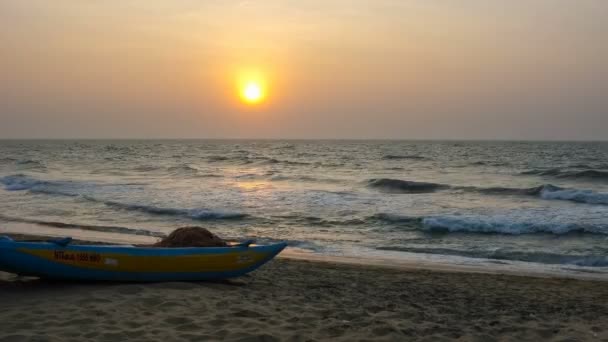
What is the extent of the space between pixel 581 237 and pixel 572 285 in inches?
225

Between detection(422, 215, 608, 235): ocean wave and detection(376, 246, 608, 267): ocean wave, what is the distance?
8.55ft

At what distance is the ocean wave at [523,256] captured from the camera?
11609 millimetres

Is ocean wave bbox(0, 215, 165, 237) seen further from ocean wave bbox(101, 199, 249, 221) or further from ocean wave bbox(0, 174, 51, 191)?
ocean wave bbox(0, 174, 51, 191)

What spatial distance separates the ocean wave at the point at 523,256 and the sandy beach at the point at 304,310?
110 inches

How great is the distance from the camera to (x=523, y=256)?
12148 millimetres

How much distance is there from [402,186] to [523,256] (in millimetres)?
17876

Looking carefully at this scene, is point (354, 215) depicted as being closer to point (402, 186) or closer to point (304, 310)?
point (304, 310)

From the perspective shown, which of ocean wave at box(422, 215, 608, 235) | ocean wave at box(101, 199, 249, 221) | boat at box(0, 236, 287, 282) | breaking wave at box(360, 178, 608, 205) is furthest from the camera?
breaking wave at box(360, 178, 608, 205)

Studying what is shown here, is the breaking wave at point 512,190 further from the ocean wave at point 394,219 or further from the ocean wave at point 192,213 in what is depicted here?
the ocean wave at point 192,213

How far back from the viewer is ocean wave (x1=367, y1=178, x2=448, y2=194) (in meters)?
27.9

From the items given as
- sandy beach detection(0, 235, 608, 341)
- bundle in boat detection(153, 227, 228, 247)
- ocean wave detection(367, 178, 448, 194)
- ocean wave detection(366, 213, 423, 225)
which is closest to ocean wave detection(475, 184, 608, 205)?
ocean wave detection(367, 178, 448, 194)

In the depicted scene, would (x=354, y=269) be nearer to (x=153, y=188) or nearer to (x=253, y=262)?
(x=253, y=262)

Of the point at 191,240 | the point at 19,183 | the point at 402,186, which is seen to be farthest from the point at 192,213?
the point at 402,186

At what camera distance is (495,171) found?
38594 mm
